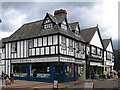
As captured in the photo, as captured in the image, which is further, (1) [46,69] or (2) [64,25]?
(2) [64,25]

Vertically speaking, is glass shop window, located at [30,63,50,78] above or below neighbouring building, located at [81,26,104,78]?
below

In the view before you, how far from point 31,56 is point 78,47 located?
25.0 feet

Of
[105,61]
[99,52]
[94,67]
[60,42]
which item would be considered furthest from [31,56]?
[105,61]

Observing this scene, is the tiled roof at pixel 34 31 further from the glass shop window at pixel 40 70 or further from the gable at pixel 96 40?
the gable at pixel 96 40

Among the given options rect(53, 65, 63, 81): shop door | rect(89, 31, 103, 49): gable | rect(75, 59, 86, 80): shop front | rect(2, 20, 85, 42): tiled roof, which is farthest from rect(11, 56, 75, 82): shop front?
rect(89, 31, 103, 49): gable

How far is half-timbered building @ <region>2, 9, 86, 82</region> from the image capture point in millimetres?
21000

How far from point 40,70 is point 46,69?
103 centimetres

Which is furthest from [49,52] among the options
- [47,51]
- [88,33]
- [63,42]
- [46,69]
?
[88,33]

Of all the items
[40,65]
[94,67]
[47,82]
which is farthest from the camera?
[94,67]

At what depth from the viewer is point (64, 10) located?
84.3 ft

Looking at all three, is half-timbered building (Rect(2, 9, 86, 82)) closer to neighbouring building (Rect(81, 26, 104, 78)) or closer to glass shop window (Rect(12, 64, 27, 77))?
glass shop window (Rect(12, 64, 27, 77))

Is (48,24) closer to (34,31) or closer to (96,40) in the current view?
(34,31)

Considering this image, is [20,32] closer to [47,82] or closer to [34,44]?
[34,44]

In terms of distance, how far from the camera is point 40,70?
22266mm
